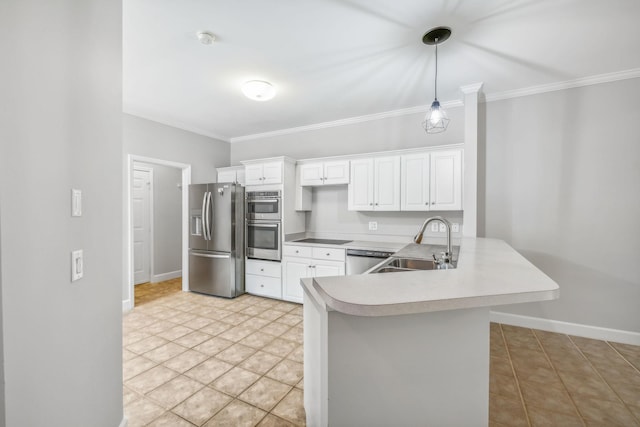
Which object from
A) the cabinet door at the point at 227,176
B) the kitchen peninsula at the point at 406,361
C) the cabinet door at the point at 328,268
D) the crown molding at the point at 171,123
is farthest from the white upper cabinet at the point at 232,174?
the kitchen peninsula at the point at 406,361

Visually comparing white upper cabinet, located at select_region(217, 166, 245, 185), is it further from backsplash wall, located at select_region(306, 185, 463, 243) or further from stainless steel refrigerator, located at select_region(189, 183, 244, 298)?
backsplash wall, located at select_region(306, 185, 463, 243)

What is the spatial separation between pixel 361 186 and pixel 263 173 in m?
1.47

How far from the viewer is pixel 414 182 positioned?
332 cm

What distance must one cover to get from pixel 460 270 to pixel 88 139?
6.00 feet

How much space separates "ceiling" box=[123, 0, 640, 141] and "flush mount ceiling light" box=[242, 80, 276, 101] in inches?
2.5

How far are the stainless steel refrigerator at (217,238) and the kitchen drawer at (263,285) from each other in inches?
4.4

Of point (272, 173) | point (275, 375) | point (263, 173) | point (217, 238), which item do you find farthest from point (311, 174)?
point (275, 375)

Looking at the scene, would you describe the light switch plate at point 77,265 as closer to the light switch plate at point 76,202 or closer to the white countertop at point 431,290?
the light switch plate at point 76,202

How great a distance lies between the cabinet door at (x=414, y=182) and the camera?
3.26 metres

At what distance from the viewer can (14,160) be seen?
80cm

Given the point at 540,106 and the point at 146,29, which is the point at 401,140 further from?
the point at 146,29

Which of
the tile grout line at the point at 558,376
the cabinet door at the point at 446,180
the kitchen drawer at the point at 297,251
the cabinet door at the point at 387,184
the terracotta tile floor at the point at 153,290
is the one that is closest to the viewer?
the tile grout line at the point at 558,376

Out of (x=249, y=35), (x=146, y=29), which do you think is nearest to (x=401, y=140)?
(x=249, y=35)

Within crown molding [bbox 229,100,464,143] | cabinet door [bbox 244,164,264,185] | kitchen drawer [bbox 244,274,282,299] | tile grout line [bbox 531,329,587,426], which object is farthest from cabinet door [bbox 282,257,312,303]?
tile grout line [bbox 531,329,587,426]
